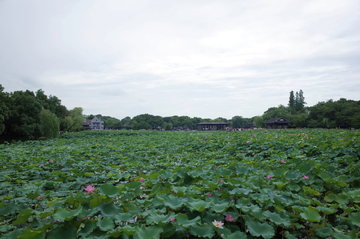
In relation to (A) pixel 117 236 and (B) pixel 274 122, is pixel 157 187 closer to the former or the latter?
(A) pixel 117 236

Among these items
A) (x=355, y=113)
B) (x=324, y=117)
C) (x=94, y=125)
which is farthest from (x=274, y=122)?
(x=94, y=125)

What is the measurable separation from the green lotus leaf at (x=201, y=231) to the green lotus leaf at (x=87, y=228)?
859mm

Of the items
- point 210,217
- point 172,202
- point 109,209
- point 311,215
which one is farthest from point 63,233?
point 311,215

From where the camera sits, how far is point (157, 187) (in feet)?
9.02

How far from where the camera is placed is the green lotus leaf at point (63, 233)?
156cm

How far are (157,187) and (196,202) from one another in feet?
3.01

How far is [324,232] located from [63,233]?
2379 millimetres

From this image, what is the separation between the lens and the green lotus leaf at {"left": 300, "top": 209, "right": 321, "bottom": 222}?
1785 millimetres

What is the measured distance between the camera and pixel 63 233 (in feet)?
5.27

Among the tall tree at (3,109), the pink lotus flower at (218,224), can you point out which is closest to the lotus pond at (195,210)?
the pink lotus flower at (218,224)

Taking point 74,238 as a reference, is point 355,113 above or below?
above

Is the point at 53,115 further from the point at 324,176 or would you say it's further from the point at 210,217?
the point at 324,176

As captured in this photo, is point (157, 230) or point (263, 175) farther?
point (263, 175)

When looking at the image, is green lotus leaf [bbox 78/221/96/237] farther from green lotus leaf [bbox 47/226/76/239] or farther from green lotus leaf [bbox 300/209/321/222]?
green lotus leaf [bbox 300/209/321/222]
